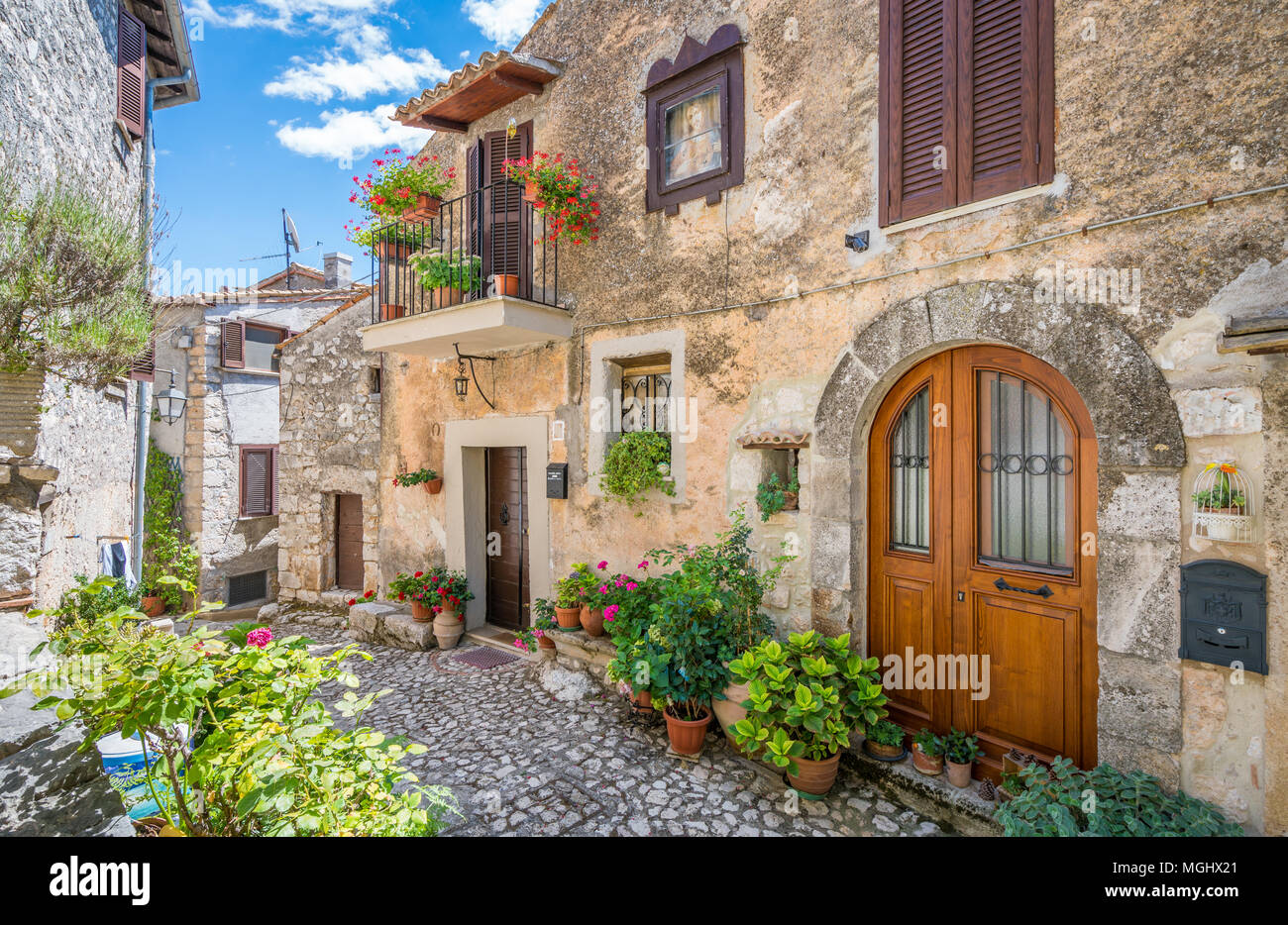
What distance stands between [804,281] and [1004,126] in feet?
4.58

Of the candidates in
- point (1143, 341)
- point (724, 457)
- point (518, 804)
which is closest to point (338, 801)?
point (518, 804)

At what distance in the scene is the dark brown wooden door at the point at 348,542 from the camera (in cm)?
876

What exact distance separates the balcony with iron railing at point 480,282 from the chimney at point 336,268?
32.0ft

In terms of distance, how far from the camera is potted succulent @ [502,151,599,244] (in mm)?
5676

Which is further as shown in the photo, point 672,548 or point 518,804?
point 672,548

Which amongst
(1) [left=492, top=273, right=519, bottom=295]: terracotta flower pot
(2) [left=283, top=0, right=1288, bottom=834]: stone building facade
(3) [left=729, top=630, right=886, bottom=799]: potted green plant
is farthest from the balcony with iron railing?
(3) [left=729, top=630, right=886, bottom=799]: potted green plant

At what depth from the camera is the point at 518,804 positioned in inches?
148

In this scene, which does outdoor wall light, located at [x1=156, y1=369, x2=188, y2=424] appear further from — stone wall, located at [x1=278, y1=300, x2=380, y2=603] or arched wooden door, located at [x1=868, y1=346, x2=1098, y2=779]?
arched wooden door, located at [x1=868, y1=346, x2=1098, y2=779]

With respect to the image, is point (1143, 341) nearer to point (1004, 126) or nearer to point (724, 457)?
point (1004, 126)

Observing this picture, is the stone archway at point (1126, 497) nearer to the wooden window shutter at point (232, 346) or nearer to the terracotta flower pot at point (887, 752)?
the terracotta flower pot at point (887, 752)

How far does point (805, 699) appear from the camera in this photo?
360cm

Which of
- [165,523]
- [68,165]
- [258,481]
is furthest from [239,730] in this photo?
[258,481]

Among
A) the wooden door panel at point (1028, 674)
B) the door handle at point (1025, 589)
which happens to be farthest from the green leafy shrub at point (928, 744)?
the door handle at point (1025, 589)
